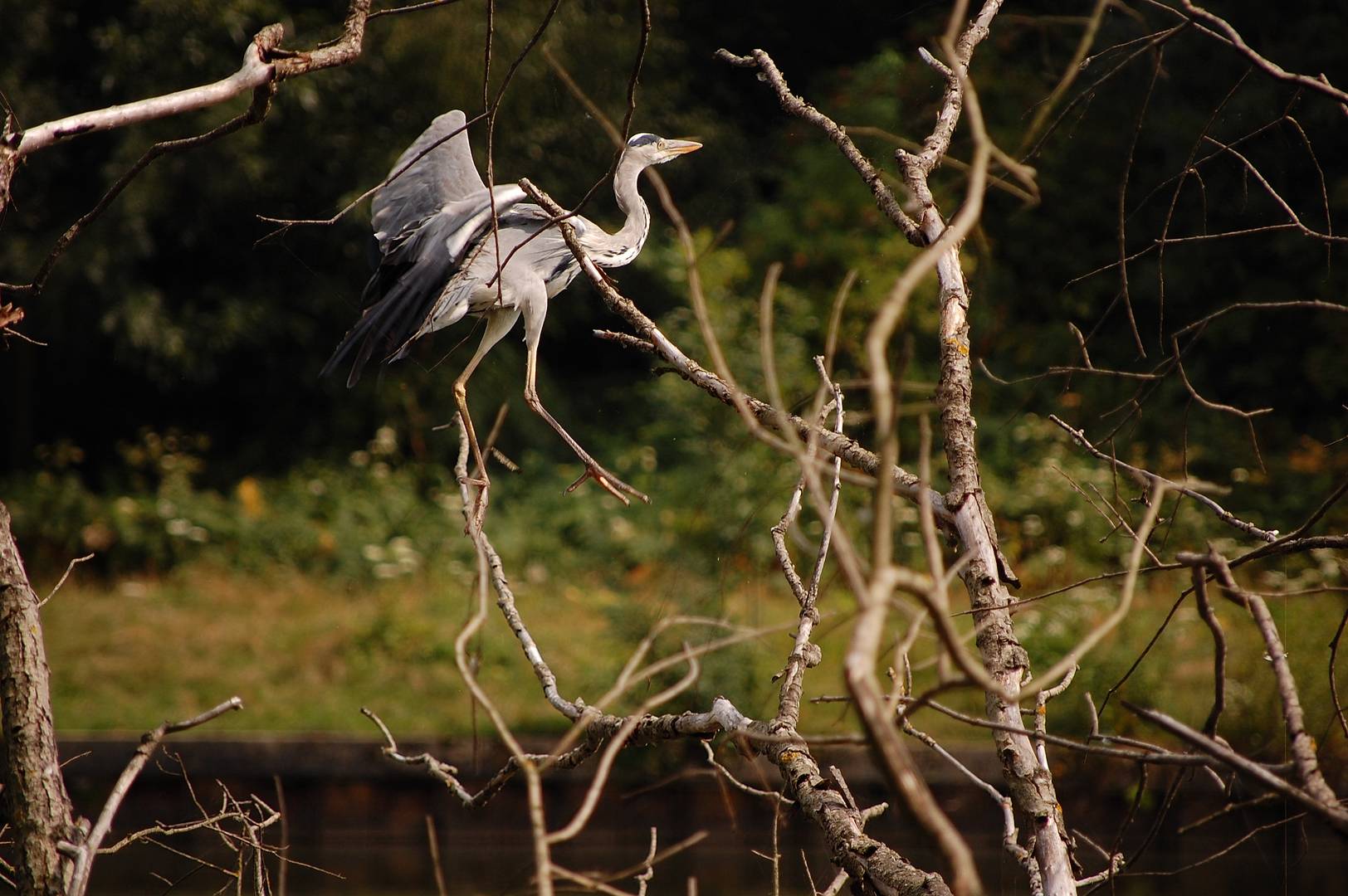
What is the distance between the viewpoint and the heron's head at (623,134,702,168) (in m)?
2.93

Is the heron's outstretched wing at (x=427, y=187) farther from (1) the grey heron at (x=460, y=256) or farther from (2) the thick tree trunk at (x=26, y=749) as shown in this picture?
(2) the thick tree trunk at (x=26, y=749)

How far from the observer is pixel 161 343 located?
8242mm

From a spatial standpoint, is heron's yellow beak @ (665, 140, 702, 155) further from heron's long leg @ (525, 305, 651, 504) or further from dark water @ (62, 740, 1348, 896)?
dark water @ (62, 740, 1348, 896)

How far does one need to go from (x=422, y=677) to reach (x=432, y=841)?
5703 millimetres

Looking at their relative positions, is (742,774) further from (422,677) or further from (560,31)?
(560,31)

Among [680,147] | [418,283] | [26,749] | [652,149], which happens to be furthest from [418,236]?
[26,749]

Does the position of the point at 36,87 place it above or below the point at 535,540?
above

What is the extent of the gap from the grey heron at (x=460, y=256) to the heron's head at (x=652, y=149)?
4 centimetres

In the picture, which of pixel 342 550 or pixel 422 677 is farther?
pixel 342 550

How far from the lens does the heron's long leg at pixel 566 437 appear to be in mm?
2271

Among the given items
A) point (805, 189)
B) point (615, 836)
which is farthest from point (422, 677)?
point (805, 189)

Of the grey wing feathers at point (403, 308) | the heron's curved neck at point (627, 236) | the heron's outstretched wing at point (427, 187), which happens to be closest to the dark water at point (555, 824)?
the heron's curved neck at point (627, 236)

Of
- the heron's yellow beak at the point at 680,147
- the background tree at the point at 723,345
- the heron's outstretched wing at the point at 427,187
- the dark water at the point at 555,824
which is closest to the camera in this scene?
the heron's outstretched wing at the point at 427,187

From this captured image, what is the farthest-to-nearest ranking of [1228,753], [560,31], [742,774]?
[560,31]
[742,774]
[1228,753]
